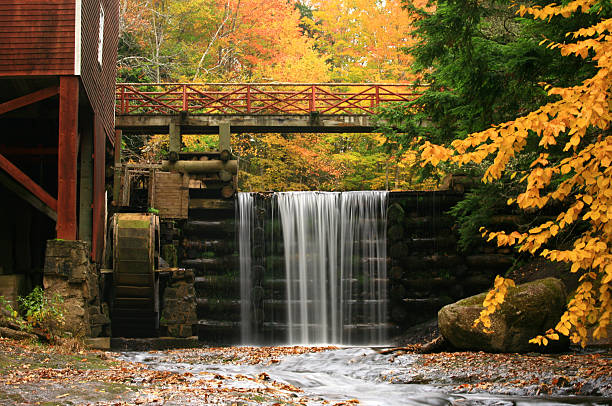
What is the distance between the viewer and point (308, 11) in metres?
47.9

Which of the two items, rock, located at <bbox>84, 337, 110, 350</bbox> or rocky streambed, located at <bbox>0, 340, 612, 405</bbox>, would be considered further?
rock, located at <bbox>84, 337, 110, 350</bbox>

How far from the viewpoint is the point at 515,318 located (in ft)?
36.8

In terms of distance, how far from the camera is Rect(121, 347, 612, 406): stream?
8.45 metres

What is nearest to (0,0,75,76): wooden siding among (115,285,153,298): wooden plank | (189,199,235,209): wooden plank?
(115,285,153,298): wooden plank

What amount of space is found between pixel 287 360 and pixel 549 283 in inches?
218

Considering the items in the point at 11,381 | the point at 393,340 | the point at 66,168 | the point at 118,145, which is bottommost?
the point at 393,340

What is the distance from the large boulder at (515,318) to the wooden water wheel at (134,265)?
860 cm

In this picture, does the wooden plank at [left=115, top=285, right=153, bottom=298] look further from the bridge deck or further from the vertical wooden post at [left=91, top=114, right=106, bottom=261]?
the bridge deck

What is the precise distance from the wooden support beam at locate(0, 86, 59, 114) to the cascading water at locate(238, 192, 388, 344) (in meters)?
8.61

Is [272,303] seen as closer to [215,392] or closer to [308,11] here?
[215,392]

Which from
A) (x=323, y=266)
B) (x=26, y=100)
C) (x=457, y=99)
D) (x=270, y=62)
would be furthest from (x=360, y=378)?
(x=270, y=62)

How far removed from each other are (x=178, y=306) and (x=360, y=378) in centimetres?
825

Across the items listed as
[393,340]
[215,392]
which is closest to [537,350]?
[215,392]

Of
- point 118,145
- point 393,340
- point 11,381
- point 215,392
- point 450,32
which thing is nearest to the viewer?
point 11,381
